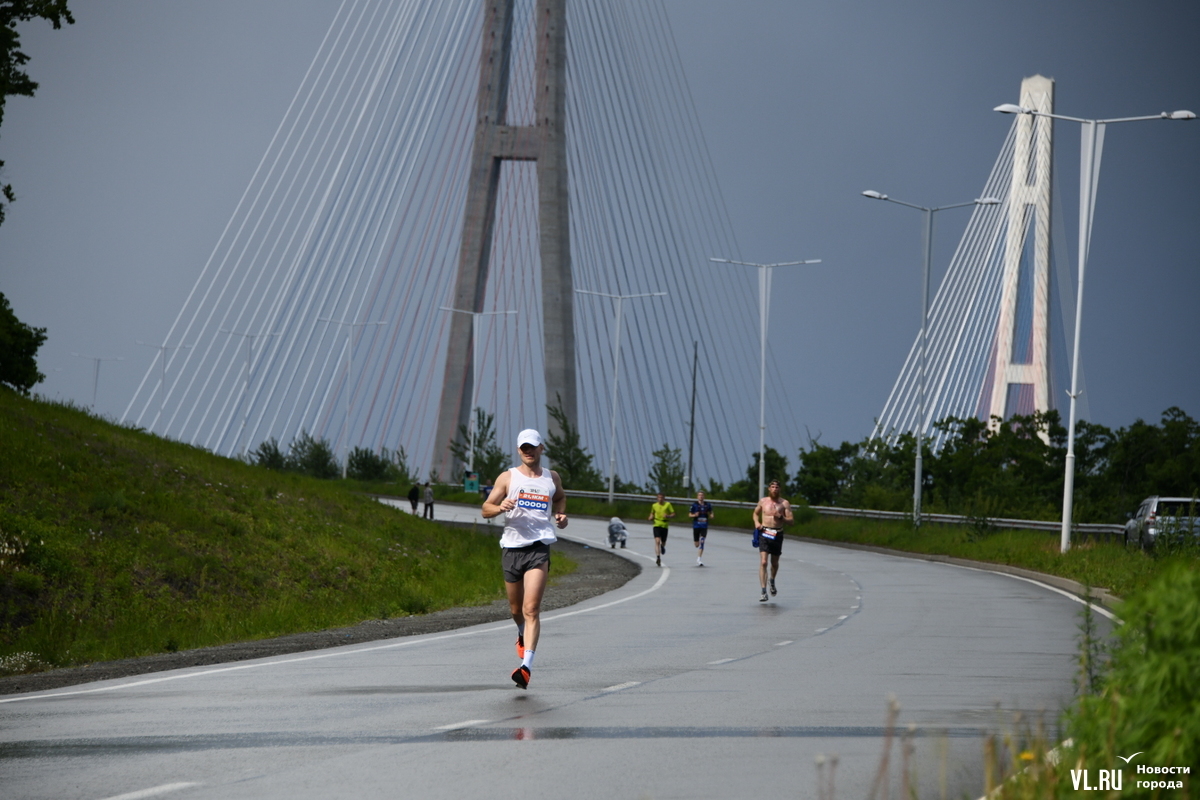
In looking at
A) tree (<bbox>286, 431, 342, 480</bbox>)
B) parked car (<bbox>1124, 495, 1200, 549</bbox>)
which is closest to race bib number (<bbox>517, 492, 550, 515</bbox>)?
parked car (<bbox>1124, 495, 1200, 549</bbox>)

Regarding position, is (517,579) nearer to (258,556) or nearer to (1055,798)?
(1055,798)

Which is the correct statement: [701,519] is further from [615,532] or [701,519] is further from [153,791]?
[153,791]

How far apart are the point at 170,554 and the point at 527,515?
565 inches

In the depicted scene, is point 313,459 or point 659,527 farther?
point 313,459

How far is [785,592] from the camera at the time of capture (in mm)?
26766

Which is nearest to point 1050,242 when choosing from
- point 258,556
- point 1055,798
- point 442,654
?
point 258,556

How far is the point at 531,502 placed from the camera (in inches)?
472

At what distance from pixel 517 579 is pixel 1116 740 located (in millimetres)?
7731

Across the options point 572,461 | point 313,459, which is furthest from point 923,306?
point 313,459

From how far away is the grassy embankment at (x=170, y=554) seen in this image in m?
19.4

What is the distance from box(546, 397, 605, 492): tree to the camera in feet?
207

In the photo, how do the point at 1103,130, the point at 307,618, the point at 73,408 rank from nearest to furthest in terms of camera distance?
the point at 307,618 < the point at 1103,130 < the point at 73,408

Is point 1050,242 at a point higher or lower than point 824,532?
higher

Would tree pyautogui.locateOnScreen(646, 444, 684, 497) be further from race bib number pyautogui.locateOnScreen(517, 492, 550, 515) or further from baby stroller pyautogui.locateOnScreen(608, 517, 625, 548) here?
race bib number pyautogui.locateOnScreen(517, 492, 550, 515)
